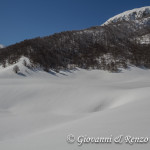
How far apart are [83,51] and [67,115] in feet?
59.4

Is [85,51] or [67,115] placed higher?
[85,51]

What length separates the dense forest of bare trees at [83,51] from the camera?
1802cm

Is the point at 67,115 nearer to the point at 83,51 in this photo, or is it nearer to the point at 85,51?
the point at 83,51

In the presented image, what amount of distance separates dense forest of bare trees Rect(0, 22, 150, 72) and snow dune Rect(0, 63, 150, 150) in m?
9.38

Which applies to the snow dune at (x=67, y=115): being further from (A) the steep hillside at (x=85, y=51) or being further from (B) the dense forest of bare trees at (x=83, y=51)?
(B) the dense forest of bare trees at (x=83, y=51)

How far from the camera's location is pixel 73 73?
1658 cm

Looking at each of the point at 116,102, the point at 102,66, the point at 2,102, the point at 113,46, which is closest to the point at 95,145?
the point at 116,102

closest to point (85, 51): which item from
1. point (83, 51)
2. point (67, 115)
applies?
point (83, 51)

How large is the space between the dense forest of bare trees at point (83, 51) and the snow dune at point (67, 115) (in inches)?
369

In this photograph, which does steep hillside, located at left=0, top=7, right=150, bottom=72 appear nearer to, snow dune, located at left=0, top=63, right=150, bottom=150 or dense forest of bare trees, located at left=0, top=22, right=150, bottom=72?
dense forest of bare trees, located at left=0, top=22, right=150, bottom=72

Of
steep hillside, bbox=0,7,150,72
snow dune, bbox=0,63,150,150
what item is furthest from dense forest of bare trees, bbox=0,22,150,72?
snow dune, bbox=0,63,150,150

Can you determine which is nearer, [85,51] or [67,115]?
[67,115]

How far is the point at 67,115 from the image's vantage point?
5535mm

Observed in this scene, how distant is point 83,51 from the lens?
886 inches
